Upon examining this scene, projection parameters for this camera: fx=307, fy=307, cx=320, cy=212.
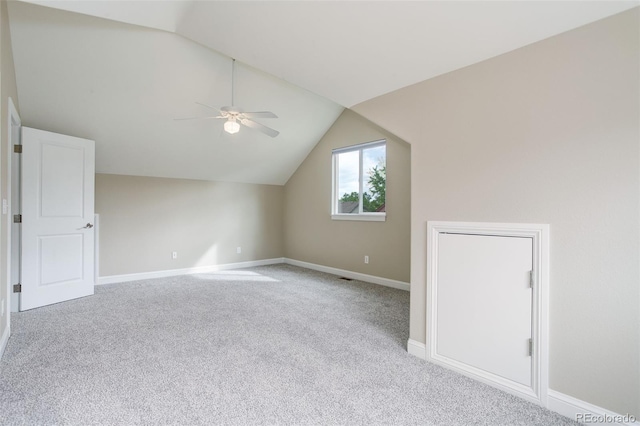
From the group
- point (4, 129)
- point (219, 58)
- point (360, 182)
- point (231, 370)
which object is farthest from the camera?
point (360, 182)

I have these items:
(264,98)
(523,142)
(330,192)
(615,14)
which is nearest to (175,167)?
(264,98)

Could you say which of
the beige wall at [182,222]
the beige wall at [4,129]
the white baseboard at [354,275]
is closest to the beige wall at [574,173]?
the white baseboard at [354,275]

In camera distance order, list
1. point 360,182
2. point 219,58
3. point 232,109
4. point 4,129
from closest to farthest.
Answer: point 4,129
point 232,109
point 219,58
point 360,182

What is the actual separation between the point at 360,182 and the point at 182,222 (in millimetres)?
3186

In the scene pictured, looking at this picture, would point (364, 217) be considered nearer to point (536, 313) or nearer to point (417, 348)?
point (417, 348)

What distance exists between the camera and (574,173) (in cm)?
173

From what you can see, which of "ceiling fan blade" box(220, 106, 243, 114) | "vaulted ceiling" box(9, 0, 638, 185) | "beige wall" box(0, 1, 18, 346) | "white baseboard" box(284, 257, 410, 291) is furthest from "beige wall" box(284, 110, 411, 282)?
"beige wall" box(0, 1, 18, 346)

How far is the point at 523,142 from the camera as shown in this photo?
1912 mm

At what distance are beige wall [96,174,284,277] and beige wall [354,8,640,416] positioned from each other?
464 centimetres

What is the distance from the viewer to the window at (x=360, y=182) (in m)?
4.86

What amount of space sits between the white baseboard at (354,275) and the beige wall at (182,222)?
0.72 metres

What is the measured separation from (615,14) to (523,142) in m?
0.72

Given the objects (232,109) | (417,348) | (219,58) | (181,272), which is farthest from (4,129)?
(417,348)

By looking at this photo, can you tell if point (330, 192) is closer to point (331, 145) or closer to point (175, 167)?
point (331, 145)
